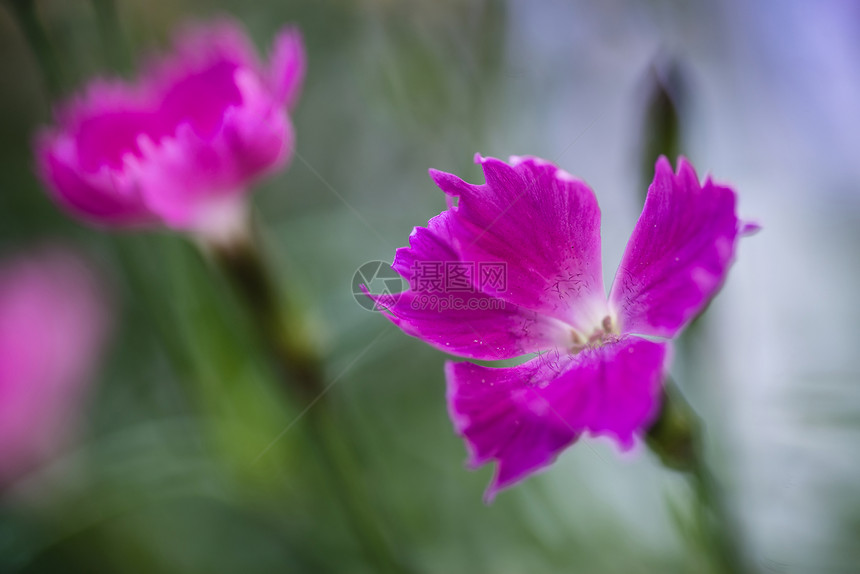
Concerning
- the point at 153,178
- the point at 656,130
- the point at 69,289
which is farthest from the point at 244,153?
the point at 69,289

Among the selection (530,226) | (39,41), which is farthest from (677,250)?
(39,41)

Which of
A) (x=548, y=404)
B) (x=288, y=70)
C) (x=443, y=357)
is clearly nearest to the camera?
(x=548, y=404)

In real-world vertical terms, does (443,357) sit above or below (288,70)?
below

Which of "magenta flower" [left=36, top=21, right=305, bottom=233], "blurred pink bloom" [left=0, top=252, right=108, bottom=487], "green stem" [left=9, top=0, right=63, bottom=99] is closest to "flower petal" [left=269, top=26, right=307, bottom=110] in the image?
"magenta flower" [left=36, top=21, right=305, bottom=233]

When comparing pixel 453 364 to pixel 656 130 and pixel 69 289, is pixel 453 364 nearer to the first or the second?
pixel 656 130

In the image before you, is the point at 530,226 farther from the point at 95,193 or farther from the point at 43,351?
the point at 43,351

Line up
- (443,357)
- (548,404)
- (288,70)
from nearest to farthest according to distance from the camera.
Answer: (548,404) < (288,70) < (443,357)

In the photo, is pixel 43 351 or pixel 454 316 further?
pixel 43 351

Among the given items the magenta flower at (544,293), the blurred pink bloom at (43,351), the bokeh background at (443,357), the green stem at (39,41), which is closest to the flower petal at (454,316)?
the magenta flower at (544,293)
